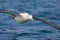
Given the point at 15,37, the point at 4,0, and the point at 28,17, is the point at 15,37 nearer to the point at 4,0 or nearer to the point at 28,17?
the point at 28,17

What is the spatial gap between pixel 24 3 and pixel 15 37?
768 cm

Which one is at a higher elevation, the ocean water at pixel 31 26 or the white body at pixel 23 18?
the white body at pixel 23 18

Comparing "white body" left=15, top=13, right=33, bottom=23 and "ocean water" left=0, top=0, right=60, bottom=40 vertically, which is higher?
"white body" left=15, top=13, right=33, bottom=23

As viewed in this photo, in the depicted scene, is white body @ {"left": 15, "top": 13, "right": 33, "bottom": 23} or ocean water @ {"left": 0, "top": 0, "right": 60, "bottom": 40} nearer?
white body @ {"left": 15, "top": 13, "right": 33, "bottom": 23}

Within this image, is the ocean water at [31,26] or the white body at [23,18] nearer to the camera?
the white body at [23,18]

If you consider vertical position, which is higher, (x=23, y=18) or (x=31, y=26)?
(x=23, y=18)

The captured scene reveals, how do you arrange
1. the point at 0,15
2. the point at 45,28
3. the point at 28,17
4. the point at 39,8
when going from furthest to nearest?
the point at 39,8 → the point at 0,15 → the point at 45,28 → the point at 28,17

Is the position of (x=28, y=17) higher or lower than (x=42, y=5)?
higher

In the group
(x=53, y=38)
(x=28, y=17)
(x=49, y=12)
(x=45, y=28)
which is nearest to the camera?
(x=28, y=17)

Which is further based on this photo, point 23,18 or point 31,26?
point 31,26

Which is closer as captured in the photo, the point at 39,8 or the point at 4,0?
the point at 39,8

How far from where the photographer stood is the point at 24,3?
69.1ft

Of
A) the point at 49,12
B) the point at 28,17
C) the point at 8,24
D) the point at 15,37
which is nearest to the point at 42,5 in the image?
the point at 49,12

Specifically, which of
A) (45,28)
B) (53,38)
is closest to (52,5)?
(45,28)
